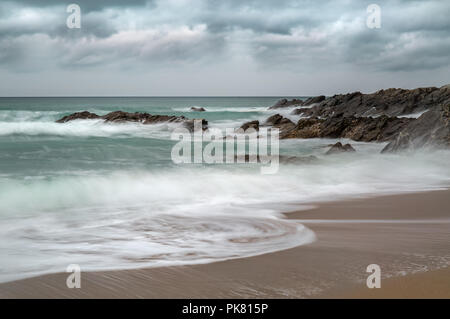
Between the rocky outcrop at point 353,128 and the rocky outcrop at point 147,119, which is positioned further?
the rocky outcrop at point 147,119

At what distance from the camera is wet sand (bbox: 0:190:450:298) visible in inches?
111

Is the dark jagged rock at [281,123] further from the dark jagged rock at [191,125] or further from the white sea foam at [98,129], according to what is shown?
the white sea foam at [98,129]

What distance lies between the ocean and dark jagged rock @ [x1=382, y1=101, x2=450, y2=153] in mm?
450

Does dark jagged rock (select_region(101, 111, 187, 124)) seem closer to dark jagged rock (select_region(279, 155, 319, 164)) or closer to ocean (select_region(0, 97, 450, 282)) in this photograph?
ocean (select_region(0, 97, 450, 282))

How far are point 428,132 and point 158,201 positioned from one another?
26.2 ft

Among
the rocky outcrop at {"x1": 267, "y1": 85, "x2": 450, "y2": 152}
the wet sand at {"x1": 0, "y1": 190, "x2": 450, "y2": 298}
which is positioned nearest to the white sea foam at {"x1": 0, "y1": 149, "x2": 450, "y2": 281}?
the wet sand at {"x1": 0, "y1": 190, "x2": 450, "y2": 298}

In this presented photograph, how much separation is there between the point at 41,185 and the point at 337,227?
5.41m

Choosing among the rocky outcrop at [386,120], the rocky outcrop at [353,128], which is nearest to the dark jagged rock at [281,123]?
the rocky outcrop at [386,120]

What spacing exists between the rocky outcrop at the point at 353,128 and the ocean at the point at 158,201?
7.06ft

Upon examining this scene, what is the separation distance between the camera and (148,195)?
23.3 ft

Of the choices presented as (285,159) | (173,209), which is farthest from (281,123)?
(173,209)

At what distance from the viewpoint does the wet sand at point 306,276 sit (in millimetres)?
2830
